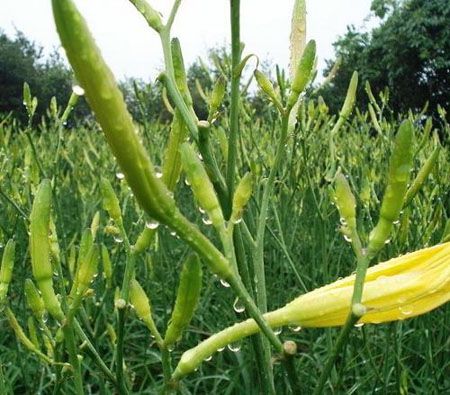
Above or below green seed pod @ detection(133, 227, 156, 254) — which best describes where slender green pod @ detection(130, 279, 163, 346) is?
below

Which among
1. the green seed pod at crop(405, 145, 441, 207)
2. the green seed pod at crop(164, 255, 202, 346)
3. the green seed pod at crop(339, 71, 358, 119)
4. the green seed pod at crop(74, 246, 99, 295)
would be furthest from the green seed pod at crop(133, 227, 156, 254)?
the green seed pod at crop(339, 71, 358, 119)

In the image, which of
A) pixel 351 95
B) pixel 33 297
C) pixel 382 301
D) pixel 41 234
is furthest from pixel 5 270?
pixel 351 95

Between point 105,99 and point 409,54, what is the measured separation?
16183 mm

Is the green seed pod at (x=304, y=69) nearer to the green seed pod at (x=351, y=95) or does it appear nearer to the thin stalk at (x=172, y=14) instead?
the thin stalk at (x=172, y=14)

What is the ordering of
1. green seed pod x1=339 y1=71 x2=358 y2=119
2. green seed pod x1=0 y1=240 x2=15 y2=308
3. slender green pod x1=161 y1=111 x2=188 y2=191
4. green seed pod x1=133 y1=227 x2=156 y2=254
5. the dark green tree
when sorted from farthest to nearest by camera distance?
the dark green tree
green seed pod x1=339 y1=71 x2=358 y2=119
green seed pod x1=0 y1=240 x2=15 y2=308
green seed pod x1=133 y1=227 x2=156 y2=254
slender green pod x1=161 y1=111 x2=188 y2=191

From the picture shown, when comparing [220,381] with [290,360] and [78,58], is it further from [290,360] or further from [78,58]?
[78,58]

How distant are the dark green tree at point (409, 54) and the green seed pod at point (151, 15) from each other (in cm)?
1399

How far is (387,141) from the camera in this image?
1.92m

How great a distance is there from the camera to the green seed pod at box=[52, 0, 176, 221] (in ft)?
1.14

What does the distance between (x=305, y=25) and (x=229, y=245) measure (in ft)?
1.20

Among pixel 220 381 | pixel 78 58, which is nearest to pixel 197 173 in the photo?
pixel 78 58

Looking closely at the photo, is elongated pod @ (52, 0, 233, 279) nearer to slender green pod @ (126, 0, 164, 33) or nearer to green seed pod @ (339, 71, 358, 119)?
slender green pod @ (126, 0, 164, 33)

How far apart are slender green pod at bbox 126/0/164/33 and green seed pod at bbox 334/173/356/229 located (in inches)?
9.7

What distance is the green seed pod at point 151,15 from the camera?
26.6 inches
